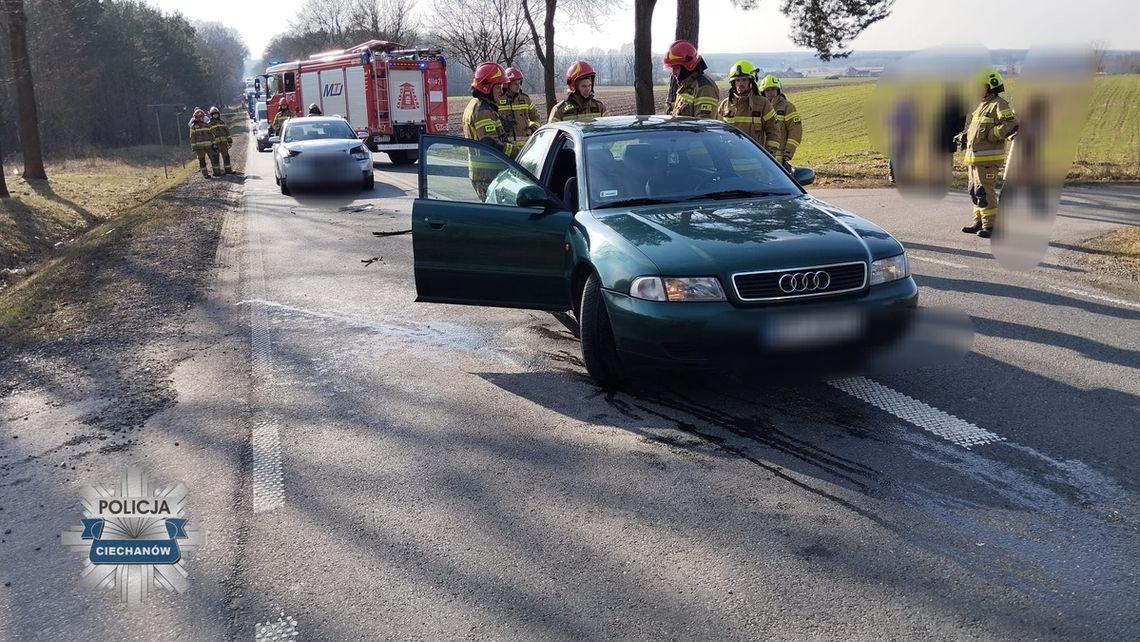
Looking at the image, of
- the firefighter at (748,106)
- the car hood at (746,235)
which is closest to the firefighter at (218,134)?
Result: the firefighter at (748,106)

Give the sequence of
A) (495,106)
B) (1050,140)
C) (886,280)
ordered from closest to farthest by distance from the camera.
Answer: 1. (886,280)
2. (1050,140)
3. (495,106)

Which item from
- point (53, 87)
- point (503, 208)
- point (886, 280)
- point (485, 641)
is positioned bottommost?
point (485, 641)

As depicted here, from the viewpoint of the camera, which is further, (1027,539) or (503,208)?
(503,208)

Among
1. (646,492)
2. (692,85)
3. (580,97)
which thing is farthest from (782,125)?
(646,492)

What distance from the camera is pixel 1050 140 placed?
594cm

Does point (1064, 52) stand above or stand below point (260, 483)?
above

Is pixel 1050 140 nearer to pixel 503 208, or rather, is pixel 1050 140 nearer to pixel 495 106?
pixel 503 208

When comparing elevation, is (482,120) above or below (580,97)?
below

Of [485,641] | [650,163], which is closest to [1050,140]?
[650,163]

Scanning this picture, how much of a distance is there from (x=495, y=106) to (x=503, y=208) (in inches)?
172

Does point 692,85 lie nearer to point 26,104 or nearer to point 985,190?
point 985,190

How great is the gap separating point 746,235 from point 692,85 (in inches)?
212

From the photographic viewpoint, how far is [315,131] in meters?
19.7

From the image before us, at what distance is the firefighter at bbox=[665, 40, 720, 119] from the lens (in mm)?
9797
